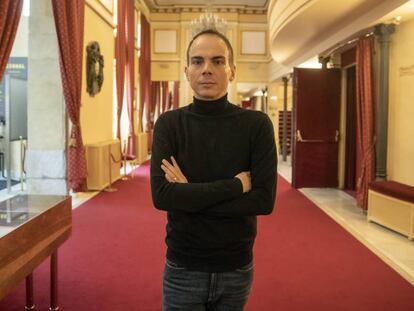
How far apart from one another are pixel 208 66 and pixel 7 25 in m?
3.16

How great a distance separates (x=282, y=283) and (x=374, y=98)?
357 centimetres

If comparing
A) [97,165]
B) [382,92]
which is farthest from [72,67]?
[382,92]

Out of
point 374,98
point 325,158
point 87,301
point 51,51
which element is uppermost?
point 51,51

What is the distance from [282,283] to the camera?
3648mm

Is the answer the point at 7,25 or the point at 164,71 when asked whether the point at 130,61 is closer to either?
the point at 164,71

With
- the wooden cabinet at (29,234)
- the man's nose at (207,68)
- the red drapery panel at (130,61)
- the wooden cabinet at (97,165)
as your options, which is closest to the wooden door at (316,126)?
the wooden cabinet at (97,165)

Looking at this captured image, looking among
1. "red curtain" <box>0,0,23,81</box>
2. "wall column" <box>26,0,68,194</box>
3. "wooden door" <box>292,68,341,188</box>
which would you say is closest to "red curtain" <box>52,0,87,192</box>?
"wall column" <box>26,0,68,194</box>

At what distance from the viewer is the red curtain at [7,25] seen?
12.3 feet

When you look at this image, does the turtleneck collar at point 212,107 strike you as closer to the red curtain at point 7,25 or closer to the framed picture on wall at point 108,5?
the red curtain at point 7,25

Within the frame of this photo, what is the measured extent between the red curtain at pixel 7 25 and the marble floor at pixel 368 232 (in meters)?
3.93

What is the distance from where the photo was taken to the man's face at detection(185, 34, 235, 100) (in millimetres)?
1378

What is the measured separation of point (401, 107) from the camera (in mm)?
6223

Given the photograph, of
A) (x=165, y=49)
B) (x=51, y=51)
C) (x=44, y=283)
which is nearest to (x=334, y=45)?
(x=51, y=51)

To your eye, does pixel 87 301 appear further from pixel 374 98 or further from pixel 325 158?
pixel 325 158
